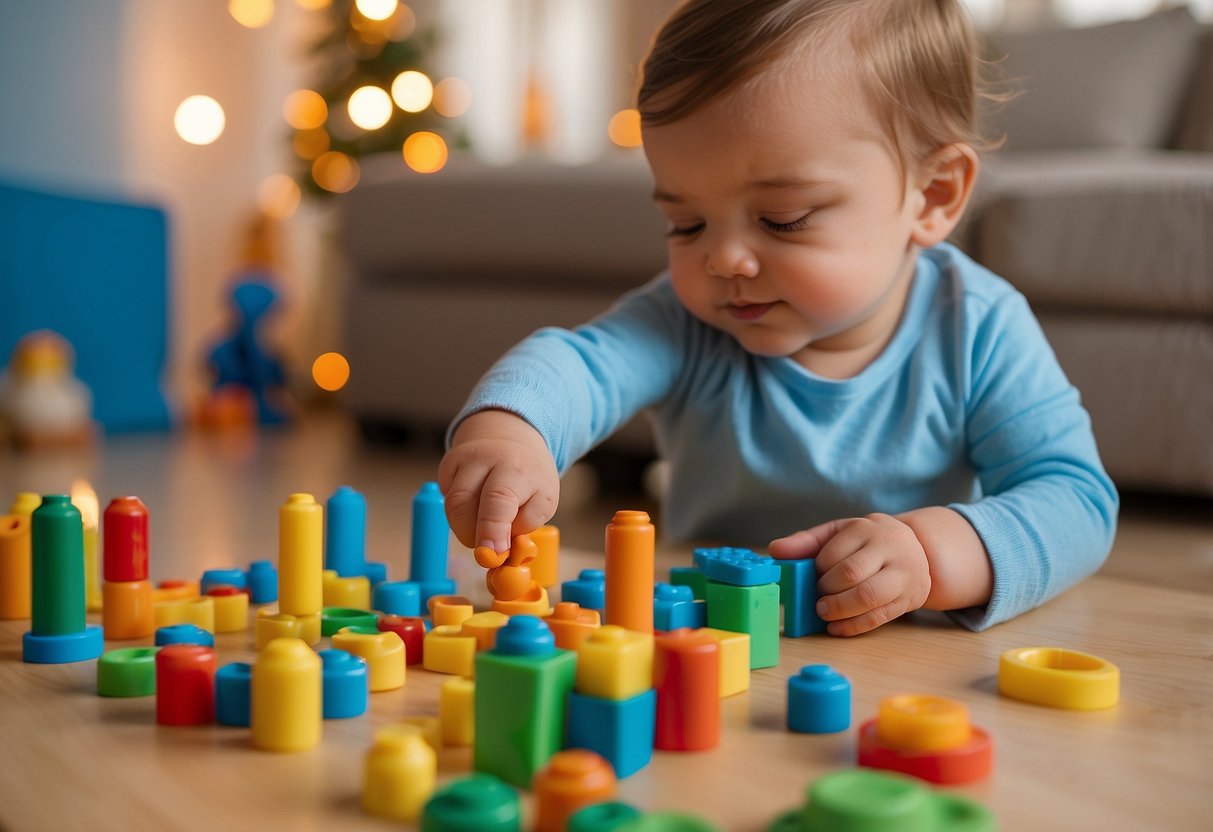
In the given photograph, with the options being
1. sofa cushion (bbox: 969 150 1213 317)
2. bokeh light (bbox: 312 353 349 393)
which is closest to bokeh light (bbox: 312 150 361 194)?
bokeh light (bbox: 312 353 349 393)

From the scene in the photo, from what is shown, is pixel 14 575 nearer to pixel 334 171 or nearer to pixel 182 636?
pixel 182 636

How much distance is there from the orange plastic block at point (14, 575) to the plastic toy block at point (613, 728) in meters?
0.49

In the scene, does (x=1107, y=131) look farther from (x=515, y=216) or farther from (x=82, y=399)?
(x=82, y=399)

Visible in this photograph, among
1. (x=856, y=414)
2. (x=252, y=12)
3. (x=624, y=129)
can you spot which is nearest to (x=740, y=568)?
(x=856, y=414)

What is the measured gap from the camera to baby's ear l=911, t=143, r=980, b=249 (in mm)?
1025

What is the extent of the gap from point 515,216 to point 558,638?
150 centimetres

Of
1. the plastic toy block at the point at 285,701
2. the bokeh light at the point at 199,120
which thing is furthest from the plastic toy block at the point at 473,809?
the bokeh light at the point at 199,120

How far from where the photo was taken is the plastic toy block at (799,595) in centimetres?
81

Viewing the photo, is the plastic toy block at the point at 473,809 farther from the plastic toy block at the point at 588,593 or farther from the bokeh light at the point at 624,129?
the bokeh light at the point at 624,129

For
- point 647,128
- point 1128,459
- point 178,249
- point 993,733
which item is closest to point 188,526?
point 647,128

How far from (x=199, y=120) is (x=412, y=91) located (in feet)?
2.04

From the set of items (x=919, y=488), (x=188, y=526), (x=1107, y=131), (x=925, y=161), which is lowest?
(x=188, y=526)

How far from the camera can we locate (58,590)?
2.42 ft

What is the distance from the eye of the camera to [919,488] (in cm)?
105
